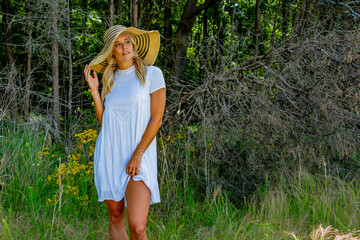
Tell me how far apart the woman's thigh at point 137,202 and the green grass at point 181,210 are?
0.88m

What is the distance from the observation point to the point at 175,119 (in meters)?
4.90

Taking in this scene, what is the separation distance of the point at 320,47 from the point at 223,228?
2.45 meters

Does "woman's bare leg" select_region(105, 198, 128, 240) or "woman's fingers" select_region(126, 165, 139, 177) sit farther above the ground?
"woman's fingers" select_region(126, 165, 139, 177)

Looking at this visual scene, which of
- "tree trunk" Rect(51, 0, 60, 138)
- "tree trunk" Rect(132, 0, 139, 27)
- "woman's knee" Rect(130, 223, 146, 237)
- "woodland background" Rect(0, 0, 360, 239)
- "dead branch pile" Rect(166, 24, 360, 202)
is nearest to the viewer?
"woman's knee" Rect(130, 223, 146, 237)

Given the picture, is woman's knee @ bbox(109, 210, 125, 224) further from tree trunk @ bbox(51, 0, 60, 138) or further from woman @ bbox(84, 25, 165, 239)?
tree trunk @ bbox(51, 0, 60, 138)

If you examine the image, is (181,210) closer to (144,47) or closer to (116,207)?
Result: (116,207)

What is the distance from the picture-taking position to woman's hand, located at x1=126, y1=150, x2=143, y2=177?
2.49 metres

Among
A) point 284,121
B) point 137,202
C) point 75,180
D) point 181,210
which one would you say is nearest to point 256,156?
point 284,121

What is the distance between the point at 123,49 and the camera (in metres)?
2.75

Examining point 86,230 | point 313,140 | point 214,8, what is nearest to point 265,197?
point 313,140

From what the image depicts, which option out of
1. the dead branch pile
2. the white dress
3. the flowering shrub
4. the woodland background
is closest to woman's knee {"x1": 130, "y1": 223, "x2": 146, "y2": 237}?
the white dress

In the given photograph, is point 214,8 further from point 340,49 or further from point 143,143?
point 143,143

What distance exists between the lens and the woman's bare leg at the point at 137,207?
2.41m

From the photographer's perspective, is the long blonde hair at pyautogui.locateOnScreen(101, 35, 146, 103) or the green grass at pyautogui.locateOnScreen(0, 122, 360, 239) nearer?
the long blonde hair at pyautogui.locateOnScreen(101, 35, 146, 103)
